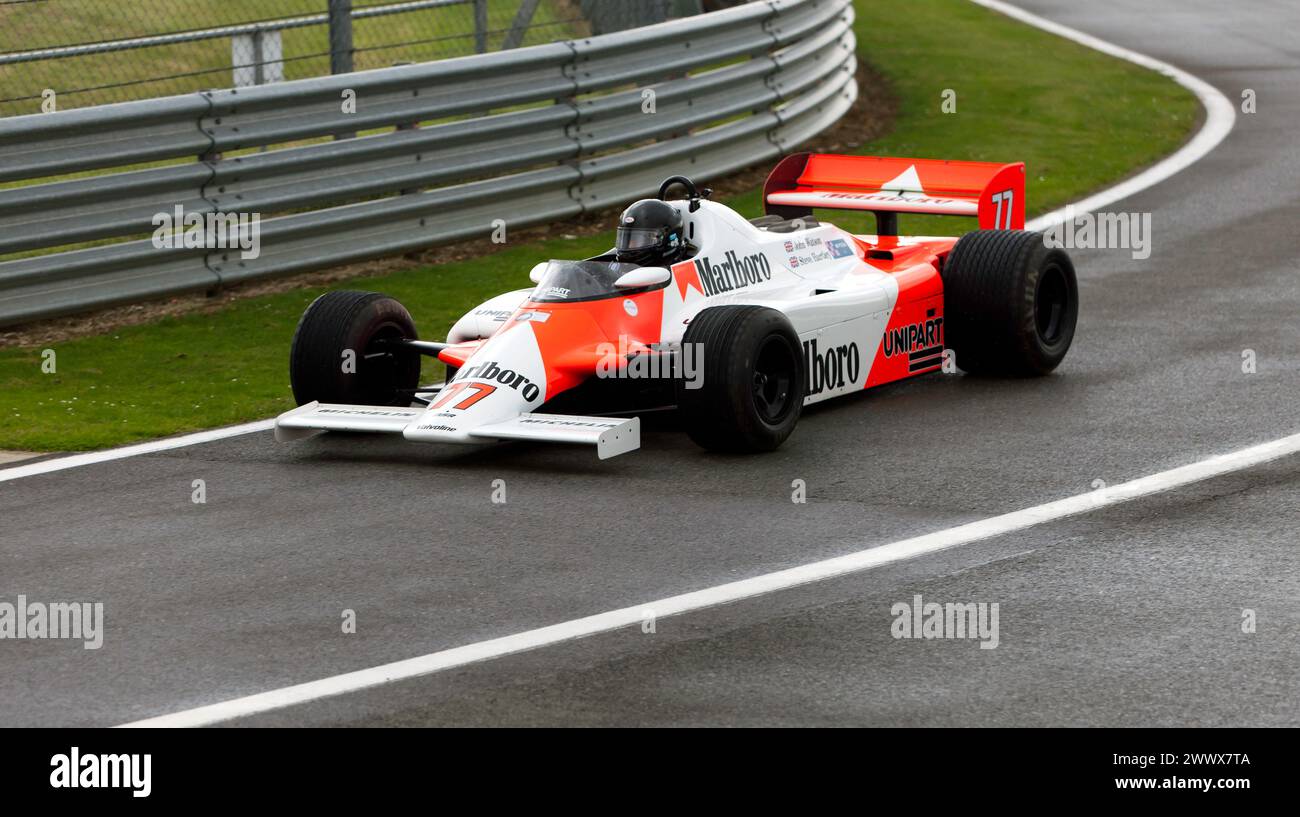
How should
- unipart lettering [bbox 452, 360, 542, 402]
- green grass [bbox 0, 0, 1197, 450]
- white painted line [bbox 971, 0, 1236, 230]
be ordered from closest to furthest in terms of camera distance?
1. unipart lettering [bbox 452, 360, 542, 402]
2. green grass [bbox 0, 0, 1197, 450]
3. white painted line [bbox 971, 0, 1236, 230]

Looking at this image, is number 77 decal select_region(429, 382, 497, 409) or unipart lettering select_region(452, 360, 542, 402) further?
unipart lettering select_region(452, 360, 542, 402)

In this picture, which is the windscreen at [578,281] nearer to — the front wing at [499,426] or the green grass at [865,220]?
the front wing at [499,426]

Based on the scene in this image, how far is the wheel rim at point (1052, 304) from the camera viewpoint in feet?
35.8

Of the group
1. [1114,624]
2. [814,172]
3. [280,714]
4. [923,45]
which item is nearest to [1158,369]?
[814,172]

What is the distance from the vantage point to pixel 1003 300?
34.4 feet

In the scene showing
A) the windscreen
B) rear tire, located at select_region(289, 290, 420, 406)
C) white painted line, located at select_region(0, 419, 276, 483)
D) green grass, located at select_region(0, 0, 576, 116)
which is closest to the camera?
white painted line, located at select_region(0, 419, 276, 483)

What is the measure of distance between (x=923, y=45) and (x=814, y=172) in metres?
11.3

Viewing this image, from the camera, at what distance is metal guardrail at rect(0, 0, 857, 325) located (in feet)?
39.3

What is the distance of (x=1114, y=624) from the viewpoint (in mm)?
6773

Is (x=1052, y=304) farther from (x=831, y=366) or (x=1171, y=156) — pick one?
(x=1171, y=156)

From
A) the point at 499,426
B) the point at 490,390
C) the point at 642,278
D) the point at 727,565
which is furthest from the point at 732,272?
the point at 727,565

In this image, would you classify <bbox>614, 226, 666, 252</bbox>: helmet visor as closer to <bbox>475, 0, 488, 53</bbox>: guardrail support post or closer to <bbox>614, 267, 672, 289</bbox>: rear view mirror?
<bbox>614, 267, 672, 289</bbox>: rear view mirror

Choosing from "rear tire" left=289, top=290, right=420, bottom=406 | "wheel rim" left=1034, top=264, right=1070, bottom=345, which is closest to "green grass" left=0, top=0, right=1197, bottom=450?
"rear tire" left=289, top=290, right=420, bottom=406

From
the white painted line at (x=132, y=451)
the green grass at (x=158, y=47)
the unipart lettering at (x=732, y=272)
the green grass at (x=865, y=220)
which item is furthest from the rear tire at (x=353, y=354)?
the green grass at (x=158, y=47)
